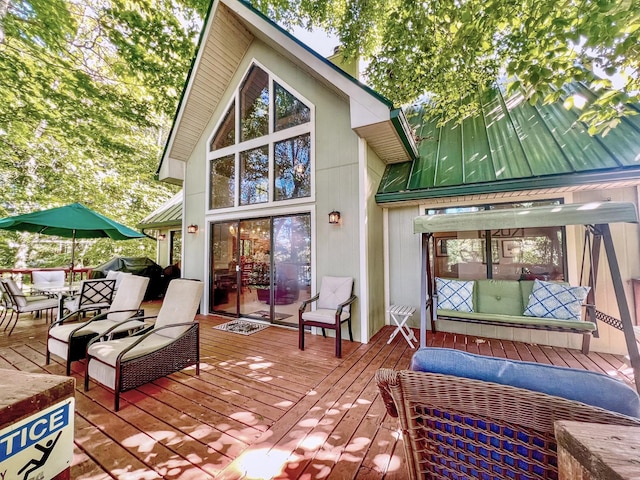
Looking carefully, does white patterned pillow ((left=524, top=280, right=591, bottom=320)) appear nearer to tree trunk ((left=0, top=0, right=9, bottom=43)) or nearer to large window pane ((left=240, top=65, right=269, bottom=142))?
large window pane ((left=240, top=65, right=269, bottom=142))

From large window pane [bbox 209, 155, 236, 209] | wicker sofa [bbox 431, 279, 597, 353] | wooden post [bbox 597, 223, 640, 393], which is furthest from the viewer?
large window pane [bbox 209, 155, 236, 209]

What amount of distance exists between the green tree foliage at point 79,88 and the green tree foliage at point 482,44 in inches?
118

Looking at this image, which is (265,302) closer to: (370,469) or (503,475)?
(370,469)

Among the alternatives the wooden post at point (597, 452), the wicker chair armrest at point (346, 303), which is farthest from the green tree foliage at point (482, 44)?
the wicker chair armrest at point (346, 303)

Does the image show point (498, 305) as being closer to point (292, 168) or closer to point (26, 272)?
point (292, 168)

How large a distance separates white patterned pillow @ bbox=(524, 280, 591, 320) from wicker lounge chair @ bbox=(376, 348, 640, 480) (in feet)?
11.2

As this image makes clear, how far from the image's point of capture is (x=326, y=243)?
4988 millimetres

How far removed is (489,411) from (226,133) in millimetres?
7116

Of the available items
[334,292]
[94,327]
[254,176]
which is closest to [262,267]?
[334,292]

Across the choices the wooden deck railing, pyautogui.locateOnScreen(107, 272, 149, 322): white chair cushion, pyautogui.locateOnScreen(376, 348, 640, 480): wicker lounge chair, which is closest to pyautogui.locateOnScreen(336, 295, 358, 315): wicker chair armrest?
pyautogui.locateOnScreen(376, 348, 640, 480): wicker lounge chair

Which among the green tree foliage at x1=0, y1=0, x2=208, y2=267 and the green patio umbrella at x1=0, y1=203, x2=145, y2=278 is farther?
the green tree foliage at x1=0, y1=0, x2=208, y2=267

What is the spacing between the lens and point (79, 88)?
721 cm

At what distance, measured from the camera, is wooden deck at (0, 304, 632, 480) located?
1916 millimetres

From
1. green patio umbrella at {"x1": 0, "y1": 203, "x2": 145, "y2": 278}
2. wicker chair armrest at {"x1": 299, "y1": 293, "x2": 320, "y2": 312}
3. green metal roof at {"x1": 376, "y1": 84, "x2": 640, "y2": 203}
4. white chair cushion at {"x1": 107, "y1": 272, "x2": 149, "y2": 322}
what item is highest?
green metal roof at {"x1": 376, "y1": 84, "x2": 640, "y2": 203}
